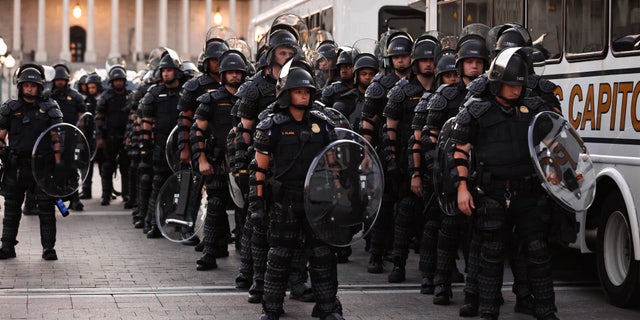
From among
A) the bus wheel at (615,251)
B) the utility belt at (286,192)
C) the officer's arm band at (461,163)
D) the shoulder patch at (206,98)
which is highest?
the shoulder patch at (206,98)

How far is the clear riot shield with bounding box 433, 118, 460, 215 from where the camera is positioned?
904cm

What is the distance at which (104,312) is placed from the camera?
966cm

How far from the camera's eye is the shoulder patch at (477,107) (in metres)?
8.84

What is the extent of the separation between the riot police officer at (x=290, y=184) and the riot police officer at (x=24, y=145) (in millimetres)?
4385

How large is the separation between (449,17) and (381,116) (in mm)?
2649

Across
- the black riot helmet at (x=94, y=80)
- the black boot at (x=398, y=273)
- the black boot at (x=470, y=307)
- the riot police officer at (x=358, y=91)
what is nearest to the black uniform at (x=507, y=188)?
the black boot at (x=470, y=307)

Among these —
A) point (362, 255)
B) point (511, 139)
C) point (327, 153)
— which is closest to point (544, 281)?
point (511, 139)

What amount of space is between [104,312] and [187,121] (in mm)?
3836

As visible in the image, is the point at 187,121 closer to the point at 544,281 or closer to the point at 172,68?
the point at 172,68

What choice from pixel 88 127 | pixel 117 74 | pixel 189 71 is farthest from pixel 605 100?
pixel 117 74

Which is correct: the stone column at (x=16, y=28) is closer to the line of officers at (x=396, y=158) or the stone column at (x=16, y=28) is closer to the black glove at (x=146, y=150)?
the black glove at (x=146, y=150)

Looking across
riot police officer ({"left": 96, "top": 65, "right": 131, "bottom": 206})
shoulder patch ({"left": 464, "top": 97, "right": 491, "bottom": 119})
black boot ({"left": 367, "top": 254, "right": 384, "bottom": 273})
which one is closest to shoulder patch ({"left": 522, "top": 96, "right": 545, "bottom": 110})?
shoulder patch ({"left": 464, "top": 97, "right": 491, "bottom": 119})

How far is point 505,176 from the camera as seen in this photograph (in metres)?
8.83

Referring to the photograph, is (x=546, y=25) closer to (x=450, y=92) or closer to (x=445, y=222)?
(x=450, y=92)
